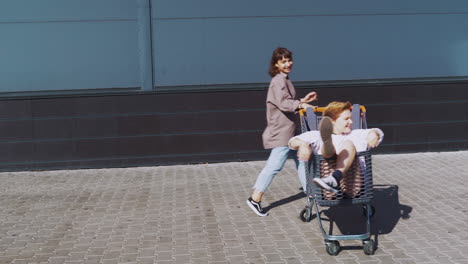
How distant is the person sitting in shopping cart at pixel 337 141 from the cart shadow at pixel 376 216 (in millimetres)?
1000

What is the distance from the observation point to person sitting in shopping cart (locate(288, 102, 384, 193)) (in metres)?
5.34

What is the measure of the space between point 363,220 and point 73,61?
17.6ft

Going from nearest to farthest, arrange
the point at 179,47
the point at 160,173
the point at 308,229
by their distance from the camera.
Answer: the point at 308,229
the point at 160,173
the point at 179,47

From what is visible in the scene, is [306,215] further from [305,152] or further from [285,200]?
[305,152]

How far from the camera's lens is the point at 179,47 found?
10.2m

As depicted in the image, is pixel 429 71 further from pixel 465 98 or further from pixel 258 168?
pixel 258 168

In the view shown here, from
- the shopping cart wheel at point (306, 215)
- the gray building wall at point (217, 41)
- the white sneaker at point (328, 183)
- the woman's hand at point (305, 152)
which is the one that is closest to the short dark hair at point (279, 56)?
the shopping cart wheel at point (306, 215)

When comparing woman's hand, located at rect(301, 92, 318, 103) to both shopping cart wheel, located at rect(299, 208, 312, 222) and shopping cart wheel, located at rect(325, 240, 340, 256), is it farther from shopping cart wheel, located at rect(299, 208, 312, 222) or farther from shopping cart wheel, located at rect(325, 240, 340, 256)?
shopping cart wheel, located at rect(325, 240, 340, 256)

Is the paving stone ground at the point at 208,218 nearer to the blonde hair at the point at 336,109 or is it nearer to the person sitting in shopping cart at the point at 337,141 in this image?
the person sitting in shopping cart at the point at 337,141

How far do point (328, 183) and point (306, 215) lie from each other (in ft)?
4.77

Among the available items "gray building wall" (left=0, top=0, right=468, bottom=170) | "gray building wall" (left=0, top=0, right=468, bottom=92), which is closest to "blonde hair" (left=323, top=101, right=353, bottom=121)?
"gray building wall" (left=0, top=0, right=468, bottom=170)

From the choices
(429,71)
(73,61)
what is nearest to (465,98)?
(429,71)

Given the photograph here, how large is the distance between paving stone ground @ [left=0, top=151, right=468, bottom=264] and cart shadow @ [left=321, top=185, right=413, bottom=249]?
0.5 inches

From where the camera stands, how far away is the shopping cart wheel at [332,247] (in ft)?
18.5
